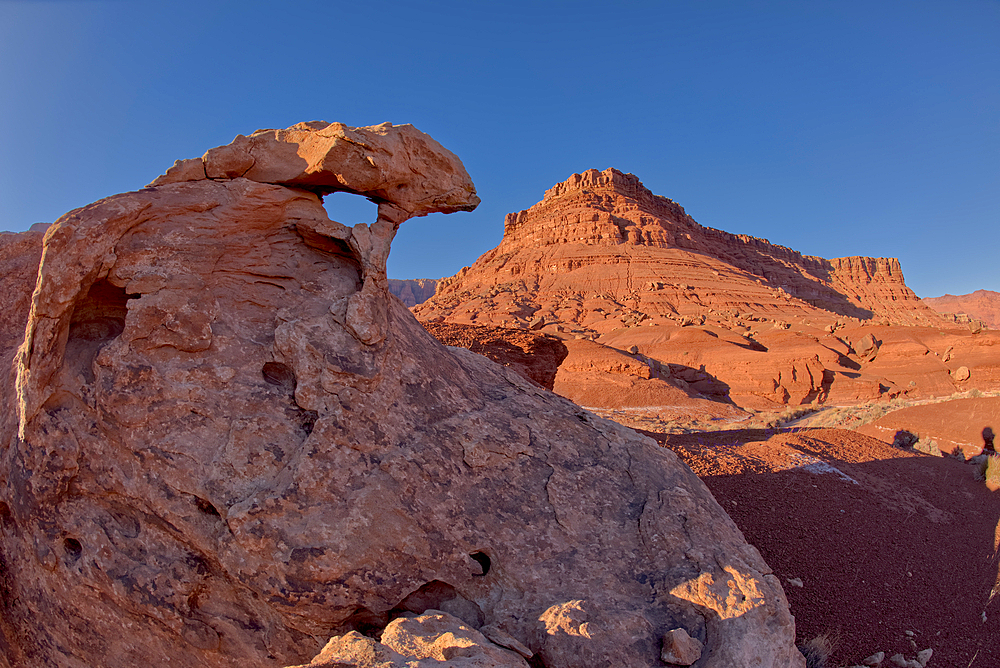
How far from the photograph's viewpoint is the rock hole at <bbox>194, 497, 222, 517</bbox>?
323 cm

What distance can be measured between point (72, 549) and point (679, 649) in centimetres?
377

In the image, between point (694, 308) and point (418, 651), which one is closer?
point (418, 651)

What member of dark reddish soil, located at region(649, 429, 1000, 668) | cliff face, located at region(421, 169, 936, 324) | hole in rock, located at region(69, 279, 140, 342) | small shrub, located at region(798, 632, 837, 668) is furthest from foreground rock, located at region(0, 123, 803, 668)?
cliff face, located at region(421, 169, 936, 324)

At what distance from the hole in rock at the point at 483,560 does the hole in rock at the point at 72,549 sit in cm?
249

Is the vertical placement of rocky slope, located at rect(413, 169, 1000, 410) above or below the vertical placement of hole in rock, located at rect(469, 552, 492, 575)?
above

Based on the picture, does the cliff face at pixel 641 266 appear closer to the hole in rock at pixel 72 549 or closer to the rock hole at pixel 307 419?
the rock hole at pixel 307 419

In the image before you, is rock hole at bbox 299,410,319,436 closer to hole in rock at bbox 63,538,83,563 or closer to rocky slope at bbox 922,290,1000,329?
hole in rock at bbox 63,538,83,563

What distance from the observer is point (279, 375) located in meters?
3.72

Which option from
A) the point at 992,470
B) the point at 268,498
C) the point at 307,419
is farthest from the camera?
the point at 992,470

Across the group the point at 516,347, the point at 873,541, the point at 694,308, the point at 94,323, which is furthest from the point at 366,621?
the point at 694,308

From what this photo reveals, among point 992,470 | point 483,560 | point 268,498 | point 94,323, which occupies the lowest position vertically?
point 483,560

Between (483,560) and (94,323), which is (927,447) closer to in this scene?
(483,560)

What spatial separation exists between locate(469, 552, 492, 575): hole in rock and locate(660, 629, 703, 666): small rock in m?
1.12

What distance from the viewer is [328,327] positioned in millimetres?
3736
